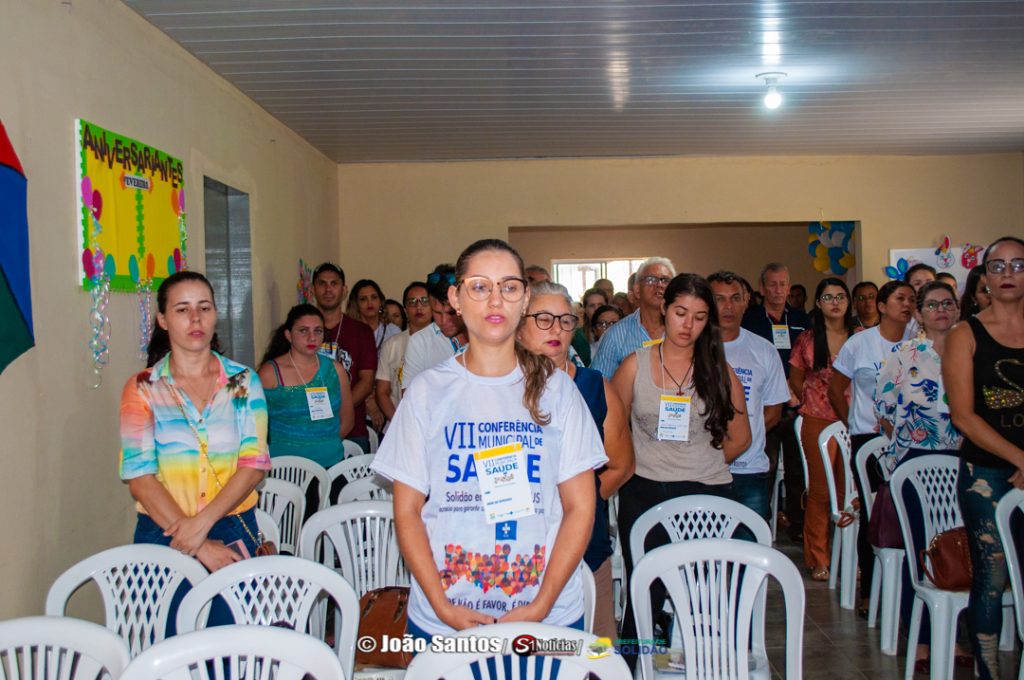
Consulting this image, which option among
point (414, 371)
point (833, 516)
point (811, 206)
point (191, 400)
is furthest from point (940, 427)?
point (811, 206)

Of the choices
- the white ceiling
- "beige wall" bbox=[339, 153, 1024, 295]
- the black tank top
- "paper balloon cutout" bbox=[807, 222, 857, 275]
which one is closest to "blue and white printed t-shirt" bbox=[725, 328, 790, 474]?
the black tank top

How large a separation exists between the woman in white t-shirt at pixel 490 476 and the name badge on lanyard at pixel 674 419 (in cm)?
126

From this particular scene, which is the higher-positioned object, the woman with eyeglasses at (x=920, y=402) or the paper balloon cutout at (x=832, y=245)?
the paper balloon cutout at (x=832, y=245)

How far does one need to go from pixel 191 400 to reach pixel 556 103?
417 cm

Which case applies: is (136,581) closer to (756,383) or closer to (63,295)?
(63,295)

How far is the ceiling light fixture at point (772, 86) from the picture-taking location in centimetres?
567

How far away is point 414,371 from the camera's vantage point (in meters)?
4.59

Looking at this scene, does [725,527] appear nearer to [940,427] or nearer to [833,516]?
[940,427]

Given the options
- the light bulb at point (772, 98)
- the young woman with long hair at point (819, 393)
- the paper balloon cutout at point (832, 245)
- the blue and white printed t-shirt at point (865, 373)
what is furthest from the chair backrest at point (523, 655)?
the paper balloon cutout at point (832, 245)

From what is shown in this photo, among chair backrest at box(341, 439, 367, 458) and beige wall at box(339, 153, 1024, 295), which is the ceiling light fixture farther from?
chair backrest at box(341, 439, 367, 458)

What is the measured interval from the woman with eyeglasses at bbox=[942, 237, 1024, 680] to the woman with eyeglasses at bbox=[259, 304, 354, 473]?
281 centimetres

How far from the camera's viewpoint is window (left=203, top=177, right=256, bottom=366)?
225 inches

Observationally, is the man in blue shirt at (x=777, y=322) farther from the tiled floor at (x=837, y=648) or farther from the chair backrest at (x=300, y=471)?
the chair backrest at (x=300, y=471)

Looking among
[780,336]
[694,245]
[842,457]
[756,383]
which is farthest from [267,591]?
[694,245]
